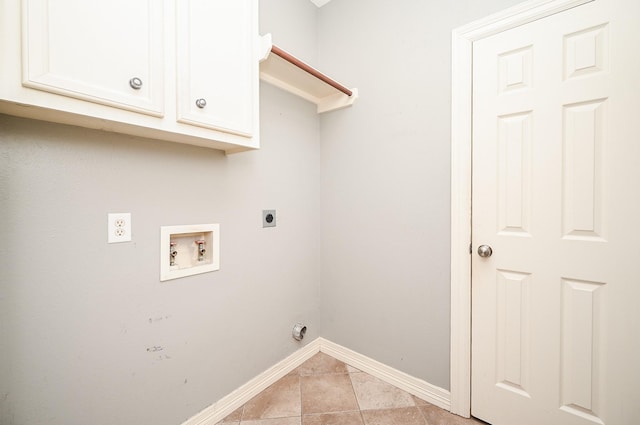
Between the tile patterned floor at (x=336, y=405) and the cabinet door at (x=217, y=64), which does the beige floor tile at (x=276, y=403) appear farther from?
the cabinet door at (x=217, y=64)

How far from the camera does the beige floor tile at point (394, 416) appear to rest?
136cm

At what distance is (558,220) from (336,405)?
4.88 ft

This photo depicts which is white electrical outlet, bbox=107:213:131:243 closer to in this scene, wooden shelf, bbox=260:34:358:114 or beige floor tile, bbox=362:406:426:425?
wooden shelf, bbox=260:34:358:114

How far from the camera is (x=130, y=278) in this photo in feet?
3.57

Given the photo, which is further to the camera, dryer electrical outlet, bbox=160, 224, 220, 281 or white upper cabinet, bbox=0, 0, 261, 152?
dryer electrical outlet, bbox=160, 224, 220, 281

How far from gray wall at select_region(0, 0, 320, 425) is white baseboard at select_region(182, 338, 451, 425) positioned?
6 cm

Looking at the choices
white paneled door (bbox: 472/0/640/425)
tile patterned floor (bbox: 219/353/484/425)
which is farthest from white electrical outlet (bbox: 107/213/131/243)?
white paneled door (bbox: 472/0/640/425)

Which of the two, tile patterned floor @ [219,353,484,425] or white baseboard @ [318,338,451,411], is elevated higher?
white baseboard @ [318,338,451,411]

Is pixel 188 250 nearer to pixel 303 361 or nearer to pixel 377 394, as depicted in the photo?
pixel 303 361

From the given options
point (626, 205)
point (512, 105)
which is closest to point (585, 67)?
point (512, 105)

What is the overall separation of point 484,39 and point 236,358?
2.18 m

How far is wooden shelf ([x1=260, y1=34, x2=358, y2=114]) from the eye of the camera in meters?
1.40

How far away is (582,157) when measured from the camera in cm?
111

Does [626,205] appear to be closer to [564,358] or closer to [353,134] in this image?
[564,358]
